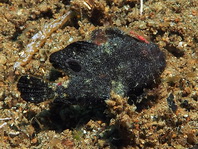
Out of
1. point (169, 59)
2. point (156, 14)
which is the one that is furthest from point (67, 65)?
point (156, 14)

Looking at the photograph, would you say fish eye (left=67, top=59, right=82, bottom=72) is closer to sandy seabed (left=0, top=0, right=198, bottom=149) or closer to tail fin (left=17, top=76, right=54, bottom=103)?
tail fin (left=17, top=76, right=54, bottom=103)

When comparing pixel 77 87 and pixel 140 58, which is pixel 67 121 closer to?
pixel 77 87

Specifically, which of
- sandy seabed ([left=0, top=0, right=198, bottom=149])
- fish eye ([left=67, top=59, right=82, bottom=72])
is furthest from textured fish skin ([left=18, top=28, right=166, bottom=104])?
sandy seabed ([left=0, top=0, right=198, bottom=149])

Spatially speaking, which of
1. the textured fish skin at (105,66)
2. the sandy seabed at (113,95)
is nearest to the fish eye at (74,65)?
the textured fish skin at (105,66)

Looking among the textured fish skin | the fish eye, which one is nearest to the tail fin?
the textured fish skin

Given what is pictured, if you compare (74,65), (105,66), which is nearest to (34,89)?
(74,65)

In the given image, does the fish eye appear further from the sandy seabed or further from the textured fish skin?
the sandy seabed

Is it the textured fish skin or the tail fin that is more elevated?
the textured fish skin
